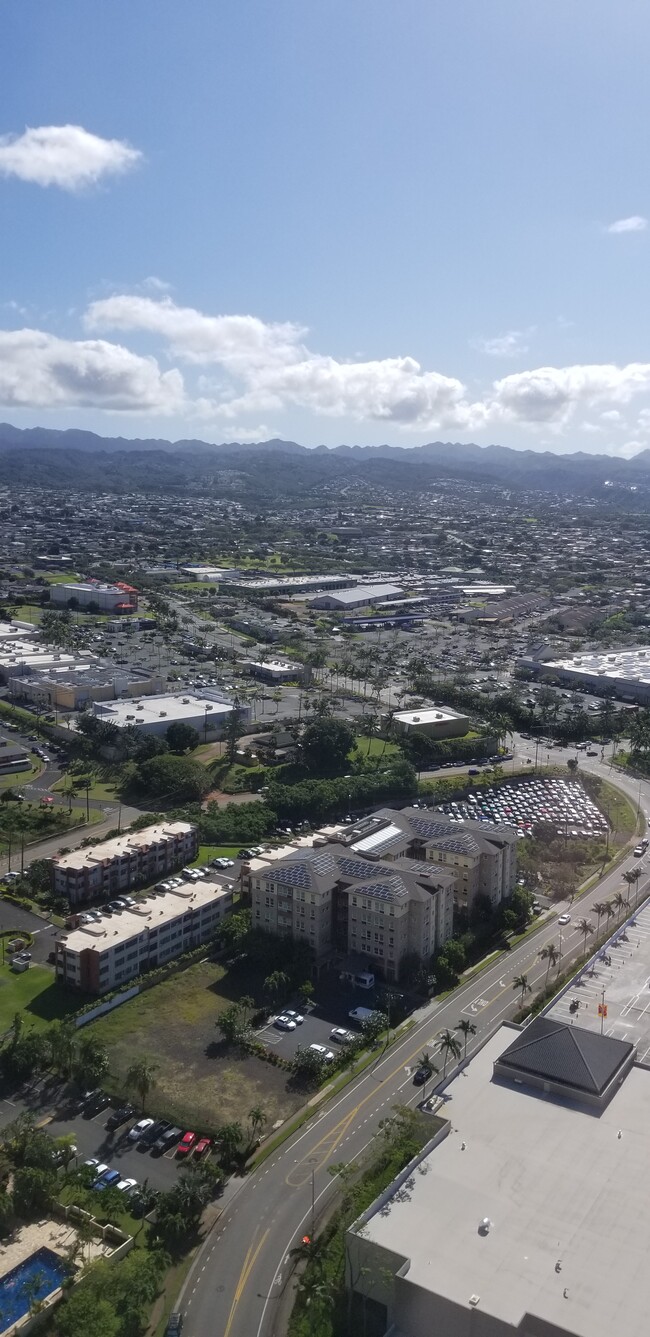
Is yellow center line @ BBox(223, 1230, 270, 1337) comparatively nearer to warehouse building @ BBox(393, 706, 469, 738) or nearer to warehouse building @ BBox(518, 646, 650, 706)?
warehouse building @ BBox(393, 706, 469, 738)

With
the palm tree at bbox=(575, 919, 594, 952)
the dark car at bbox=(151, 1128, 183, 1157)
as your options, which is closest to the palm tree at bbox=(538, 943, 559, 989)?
the palm tree at bbox=(575, 919, 594, 952)

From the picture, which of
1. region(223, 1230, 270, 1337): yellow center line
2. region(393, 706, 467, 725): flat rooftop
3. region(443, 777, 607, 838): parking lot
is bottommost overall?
region(223, 1230, 270, 1337): yellow center line

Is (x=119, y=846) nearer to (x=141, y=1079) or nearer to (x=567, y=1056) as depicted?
(x=141, y=1079)

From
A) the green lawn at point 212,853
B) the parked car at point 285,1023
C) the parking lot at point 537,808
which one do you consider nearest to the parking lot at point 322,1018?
the parked car at point 285,1023

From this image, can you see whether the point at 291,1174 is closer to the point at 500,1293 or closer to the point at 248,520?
the point at 500,1293

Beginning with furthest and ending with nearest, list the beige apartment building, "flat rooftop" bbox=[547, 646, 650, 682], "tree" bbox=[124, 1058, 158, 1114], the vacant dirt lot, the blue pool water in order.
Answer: "flat rooftop" bbox=[547, 646, 650, 682] < the beige apartment building < the vacant dirt lot < "tree" bbox=[124, 1058, 158, 1114] < the blue pool water

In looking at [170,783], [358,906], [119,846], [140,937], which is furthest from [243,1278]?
[170,783]

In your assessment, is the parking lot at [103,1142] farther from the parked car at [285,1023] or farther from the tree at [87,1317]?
the parked car at [285,1023]
